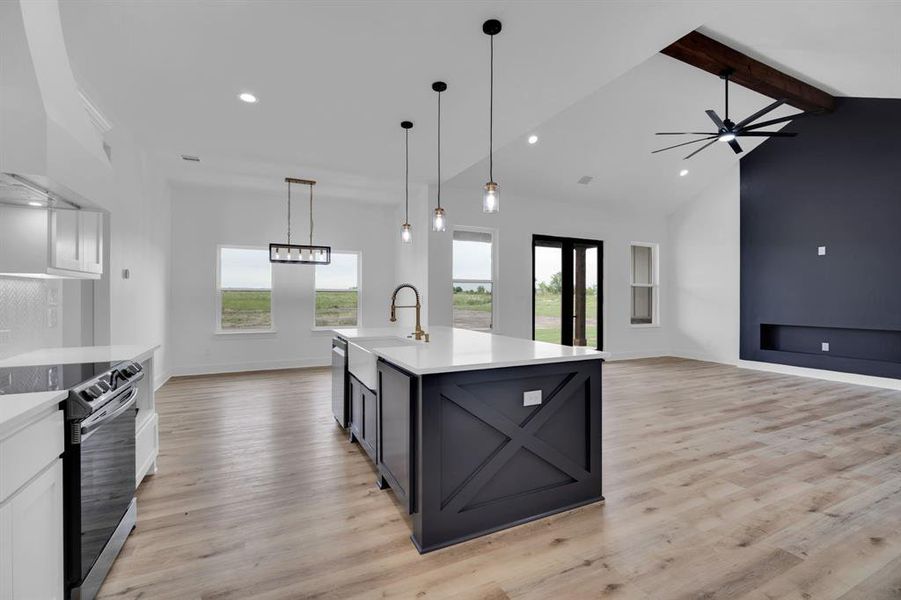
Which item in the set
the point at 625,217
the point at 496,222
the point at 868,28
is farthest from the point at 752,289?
the point at 496,222

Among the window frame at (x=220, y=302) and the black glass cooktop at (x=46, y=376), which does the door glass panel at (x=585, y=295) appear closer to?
the window frame at (x=220, y=302)

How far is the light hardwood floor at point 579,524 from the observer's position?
69.8 inches

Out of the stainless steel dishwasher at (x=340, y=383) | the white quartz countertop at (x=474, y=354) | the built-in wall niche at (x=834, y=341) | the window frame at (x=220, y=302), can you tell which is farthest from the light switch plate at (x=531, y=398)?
the built-in wall niche at (x=834, y=341)

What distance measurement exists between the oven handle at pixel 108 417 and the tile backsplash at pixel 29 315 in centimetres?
111

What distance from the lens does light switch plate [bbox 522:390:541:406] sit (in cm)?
224

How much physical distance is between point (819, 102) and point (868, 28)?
218 centimetres

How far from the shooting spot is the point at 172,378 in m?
6.05

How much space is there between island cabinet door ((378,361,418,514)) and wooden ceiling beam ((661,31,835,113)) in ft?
14.2

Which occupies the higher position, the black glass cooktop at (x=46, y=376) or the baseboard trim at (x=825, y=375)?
the black glass cooktop at (x=46, y=376)

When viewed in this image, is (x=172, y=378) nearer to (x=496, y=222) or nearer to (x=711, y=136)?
(x=496, y=222)

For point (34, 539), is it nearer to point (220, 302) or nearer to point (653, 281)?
point (220, 302)

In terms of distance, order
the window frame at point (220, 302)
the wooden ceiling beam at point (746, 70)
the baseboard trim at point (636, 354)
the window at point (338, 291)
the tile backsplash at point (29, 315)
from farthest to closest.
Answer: the baseboard trim at point (636, 354) → the window at point (338, 291) → the window frame at point (220, 302) → the wooden ceiling beam at point (746, 70) → the tile backsplash at point (29, 315)

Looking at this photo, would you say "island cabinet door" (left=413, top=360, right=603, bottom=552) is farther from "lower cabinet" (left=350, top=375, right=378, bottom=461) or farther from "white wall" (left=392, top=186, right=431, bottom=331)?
"white wall" (left=392, top=186, right=431, bottom=331)

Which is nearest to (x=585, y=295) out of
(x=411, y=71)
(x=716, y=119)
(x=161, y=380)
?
(x=716, y=119)
